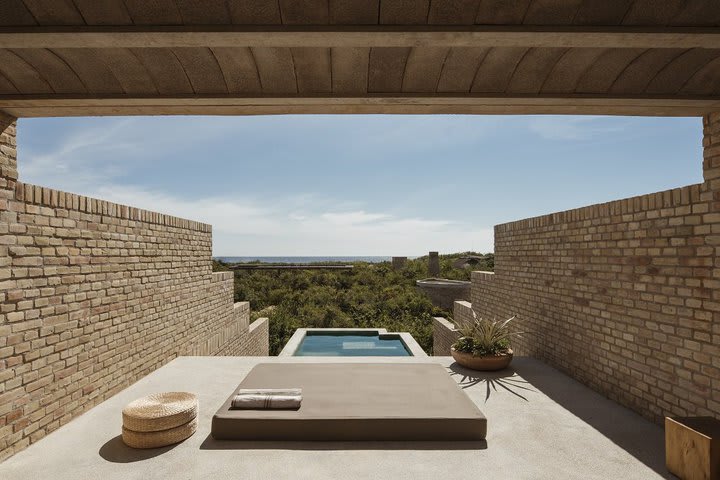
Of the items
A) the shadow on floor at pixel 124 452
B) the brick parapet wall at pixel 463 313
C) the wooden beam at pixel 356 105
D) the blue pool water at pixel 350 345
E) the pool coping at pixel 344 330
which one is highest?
the wooden beam at pixel 356 105

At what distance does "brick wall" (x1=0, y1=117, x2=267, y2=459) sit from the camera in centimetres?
317

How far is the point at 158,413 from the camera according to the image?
3234mm

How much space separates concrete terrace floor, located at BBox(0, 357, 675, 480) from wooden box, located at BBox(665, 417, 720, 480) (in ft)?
0.57

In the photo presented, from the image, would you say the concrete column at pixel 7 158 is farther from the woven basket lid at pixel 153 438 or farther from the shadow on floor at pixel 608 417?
the shadow on floor at pixel 608 417

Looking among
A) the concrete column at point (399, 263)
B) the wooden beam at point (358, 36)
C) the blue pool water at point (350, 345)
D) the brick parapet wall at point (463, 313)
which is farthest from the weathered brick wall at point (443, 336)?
the concrete column at point (399, 263)

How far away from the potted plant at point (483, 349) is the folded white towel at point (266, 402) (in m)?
3.02

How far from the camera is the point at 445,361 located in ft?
19.5

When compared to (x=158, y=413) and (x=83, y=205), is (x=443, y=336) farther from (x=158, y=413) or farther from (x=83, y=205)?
(x=83, y=205)

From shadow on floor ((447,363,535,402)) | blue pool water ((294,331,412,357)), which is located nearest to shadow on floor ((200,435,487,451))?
shadow on floor ((447,363,535,402))

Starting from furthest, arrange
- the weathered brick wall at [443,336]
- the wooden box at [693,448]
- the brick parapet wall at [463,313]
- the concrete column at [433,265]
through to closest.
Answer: the concrete column at [433,265] < the brick parapet wall at [463,313] < the weathered brick wall at [443,336] < the wooden box at [693,448]

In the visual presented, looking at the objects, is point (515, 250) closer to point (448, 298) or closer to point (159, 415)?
point (159, 415)

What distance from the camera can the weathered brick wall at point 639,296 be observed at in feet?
10.6

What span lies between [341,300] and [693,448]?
13798 millimetres

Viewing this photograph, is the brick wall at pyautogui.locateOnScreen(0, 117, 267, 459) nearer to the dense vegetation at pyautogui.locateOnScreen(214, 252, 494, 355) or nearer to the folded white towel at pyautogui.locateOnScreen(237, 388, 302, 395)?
the folded white towel at pyautogui.locateOnScreen(237, 388, 302, 395)
